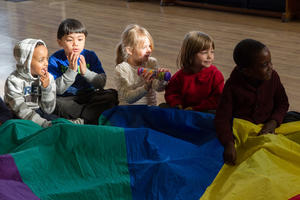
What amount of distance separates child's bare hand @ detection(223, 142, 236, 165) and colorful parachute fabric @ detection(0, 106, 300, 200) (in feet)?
0.08

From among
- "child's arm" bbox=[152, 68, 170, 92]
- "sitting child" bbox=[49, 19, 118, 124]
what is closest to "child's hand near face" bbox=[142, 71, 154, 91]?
"child's arm" bbox=[152, 68, 170, 92]

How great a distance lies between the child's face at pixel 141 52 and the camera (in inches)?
83.3

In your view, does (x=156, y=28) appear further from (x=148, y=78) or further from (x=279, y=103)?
(x=279, y=103)

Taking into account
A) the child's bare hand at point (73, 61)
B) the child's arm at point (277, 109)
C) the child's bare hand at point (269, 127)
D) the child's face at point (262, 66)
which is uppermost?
the child's face at point (262, 66)

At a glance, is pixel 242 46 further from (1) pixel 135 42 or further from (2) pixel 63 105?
(2) pixel 63 105

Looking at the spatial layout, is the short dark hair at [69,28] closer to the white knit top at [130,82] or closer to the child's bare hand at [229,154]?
the white knit top at [130,82]

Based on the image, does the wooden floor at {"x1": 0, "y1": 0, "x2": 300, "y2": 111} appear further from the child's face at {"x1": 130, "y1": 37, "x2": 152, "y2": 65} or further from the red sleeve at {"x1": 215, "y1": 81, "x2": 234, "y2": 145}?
the red sleeve at {"x1": 215, "y1": 81, "x2": 234, "y2": 145}

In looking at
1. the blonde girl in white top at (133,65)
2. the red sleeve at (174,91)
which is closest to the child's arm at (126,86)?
the blonde girl in white top at (133,65)

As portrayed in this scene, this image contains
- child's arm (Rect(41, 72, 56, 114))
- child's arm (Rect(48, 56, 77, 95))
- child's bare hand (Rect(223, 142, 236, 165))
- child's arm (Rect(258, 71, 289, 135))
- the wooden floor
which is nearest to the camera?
child's bare hand (Rect(223, 142, 236, 165))

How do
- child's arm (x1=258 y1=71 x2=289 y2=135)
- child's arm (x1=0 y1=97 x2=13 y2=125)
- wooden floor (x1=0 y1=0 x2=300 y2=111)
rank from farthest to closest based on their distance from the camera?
wooden floor (x1=0 y1=0 x2=300 y2=111)
child's arm (x1=0 y1=97 x2=13 y2=125)
child's arm (x1=258 y1=71 x2=289 y2=135)

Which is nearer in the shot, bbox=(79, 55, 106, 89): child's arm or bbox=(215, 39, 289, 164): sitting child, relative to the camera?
bbox=(215, 39, 289, 164): sitting child

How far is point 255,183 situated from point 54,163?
0.76 metres

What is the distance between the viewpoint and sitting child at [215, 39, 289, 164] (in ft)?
5.16

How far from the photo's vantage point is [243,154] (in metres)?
1.57
